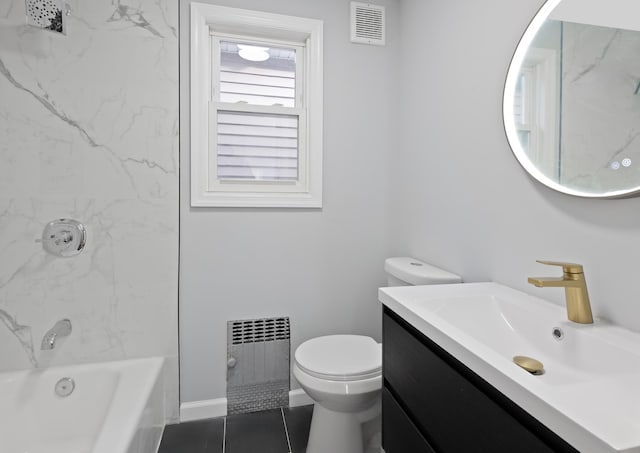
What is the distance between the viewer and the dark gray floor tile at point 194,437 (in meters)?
1.65

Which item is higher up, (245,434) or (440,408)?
(440,408)

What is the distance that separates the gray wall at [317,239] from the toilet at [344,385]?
397mm

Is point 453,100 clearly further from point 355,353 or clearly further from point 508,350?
point 355,353

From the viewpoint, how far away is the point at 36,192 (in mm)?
1641

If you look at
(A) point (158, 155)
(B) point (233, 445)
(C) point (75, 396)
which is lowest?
(B) point (233, 445)

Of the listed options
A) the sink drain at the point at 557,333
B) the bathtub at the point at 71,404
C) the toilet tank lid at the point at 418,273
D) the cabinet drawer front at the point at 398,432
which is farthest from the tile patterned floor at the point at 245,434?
the sink drain at the point at 557,333

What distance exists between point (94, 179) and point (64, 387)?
969mm

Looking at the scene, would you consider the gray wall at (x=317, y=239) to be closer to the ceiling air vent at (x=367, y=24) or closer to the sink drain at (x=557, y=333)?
the ceiling air vent at (x=367, y=24)

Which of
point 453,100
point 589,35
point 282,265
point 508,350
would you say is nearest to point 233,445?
point 282,265

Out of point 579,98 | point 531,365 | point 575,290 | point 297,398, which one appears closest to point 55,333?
point 297,398

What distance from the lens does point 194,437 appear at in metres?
1.73

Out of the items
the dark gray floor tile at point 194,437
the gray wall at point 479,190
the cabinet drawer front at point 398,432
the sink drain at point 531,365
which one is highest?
the gray wall at point 479,190

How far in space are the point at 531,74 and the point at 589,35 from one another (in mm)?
196

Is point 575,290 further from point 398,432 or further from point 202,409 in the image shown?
point 202,409
